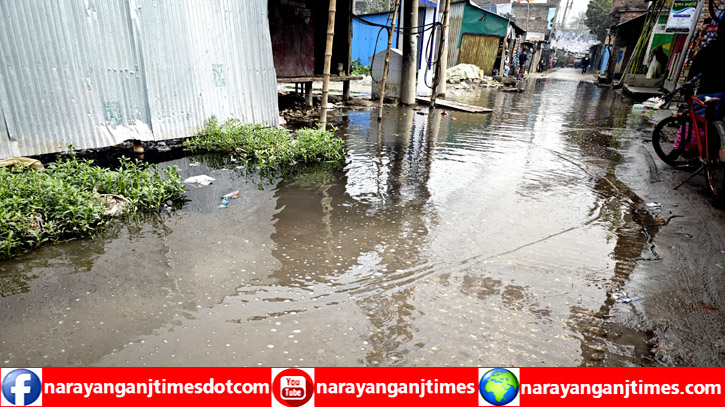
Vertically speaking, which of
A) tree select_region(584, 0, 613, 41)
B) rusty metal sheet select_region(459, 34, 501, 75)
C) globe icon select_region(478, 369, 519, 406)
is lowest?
globe icon select_region(478, 369, 519, 406)

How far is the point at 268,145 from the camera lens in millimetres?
6238

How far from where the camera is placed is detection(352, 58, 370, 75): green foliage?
Answer: 73.7 feet

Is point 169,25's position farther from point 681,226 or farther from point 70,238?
point 681,226

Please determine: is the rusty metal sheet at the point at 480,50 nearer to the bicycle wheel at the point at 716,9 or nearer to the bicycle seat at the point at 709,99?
the bicycle wheel at the point at 716,9

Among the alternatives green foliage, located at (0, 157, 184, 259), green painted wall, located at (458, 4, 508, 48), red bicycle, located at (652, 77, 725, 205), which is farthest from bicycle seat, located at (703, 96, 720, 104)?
green painted wall, located at (458, 4, 508, 48)

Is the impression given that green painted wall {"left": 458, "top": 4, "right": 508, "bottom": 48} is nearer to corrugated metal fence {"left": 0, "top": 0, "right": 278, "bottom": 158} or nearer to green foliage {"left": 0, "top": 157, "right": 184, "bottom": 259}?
corrugated metal fence {"left": 0, "top": 0, "right": 278, "bottom": 158}

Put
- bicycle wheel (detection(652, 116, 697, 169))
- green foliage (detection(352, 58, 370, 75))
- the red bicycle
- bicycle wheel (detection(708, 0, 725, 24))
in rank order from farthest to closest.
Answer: green foliage (detection(352, 58, 370, 75)) → bicycle wheel (detection(708, 0, 725, 24)) → bicycle wheel (detection(652, 116, 697, 169)) → the red bicycle

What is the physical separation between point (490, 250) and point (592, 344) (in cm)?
129

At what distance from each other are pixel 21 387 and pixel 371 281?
207 centimetres

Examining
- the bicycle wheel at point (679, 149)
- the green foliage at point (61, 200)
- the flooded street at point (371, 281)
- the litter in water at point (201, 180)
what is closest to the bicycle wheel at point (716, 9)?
the bicycle wheel at point (679, 149)

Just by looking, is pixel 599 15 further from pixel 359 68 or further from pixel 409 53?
pixel 409 53

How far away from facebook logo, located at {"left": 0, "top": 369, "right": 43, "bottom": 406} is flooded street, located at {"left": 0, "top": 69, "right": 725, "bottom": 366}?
0.21m

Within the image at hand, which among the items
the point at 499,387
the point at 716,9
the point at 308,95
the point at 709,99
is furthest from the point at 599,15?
the point at 499,387

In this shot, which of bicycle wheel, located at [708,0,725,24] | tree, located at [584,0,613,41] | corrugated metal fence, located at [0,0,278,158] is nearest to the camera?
corrugated metal fence, located at [0,0,278,158]
